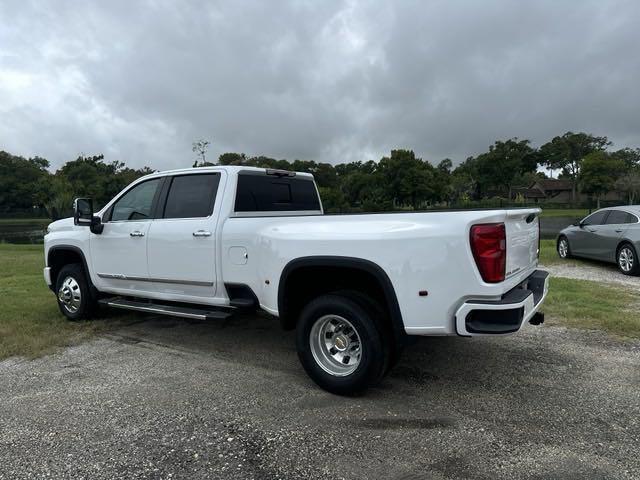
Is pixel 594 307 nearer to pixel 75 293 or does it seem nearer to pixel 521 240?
pixel 521 240

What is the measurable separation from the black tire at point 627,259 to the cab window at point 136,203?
30.2ft

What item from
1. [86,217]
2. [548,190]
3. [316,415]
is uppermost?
[548,190]

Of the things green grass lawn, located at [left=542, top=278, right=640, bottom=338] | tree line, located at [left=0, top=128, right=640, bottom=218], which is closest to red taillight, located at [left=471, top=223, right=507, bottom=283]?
green grass lawn, located at [left=542, top=278, right=640, bottom=338]

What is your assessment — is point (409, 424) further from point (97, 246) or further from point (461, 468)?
point (97, 246)

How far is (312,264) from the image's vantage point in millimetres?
3770

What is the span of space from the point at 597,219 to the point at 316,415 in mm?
10168

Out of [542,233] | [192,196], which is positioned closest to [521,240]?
[192,196]

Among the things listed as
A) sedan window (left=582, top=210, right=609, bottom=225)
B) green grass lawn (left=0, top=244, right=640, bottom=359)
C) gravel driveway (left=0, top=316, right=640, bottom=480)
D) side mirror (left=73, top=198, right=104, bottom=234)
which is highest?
side mirror (left=73, top=198, right=104, bottom=234)

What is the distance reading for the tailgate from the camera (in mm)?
3445

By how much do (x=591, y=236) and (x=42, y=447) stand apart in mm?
11430

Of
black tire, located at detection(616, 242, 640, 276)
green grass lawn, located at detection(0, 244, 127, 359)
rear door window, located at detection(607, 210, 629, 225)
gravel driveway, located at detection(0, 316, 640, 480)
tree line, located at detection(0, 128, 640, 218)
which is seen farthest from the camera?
tree line, located at detection(0, 128, 640, 218)

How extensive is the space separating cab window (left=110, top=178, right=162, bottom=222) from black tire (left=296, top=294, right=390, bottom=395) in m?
2.55

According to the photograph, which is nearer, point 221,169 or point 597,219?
point 221,169

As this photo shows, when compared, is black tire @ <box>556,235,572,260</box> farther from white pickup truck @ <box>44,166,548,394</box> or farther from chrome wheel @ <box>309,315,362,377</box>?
chrome wheel @ <box>309,315,362,377</box>
